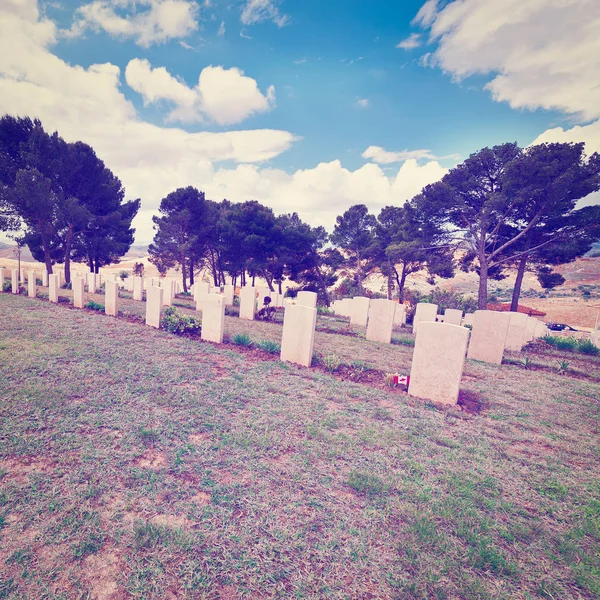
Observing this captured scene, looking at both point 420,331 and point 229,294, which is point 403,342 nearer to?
point 420,331

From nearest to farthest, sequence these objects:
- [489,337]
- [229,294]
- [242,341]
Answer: [242,341] → [489,337] → [229,294]

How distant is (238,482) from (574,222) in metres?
22.3

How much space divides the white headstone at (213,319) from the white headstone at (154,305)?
1.77 m

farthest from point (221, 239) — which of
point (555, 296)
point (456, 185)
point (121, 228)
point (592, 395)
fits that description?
point (555, 296)

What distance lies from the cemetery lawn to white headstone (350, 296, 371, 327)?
31.0 ft

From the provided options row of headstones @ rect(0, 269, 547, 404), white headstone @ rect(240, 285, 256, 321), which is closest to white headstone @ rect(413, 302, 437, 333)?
row of headstones @ rect(0, 269, 547, 404)

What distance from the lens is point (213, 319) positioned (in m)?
8.21

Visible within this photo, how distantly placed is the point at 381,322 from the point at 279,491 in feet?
26.1

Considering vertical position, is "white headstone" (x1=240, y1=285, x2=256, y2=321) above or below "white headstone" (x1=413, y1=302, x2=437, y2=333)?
below

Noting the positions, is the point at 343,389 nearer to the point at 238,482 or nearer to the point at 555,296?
the point at 238,482

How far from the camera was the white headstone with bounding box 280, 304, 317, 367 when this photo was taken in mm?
6707

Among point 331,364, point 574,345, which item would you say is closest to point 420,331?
point 331,364

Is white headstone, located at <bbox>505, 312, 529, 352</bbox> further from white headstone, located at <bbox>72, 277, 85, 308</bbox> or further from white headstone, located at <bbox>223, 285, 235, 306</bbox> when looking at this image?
white headstone, located at <bbox>72, 277, 85, 308</bbox>

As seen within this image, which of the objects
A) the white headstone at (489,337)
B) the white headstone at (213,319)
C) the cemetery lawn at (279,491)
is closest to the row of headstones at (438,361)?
the cemetery lawn at (279,491)
